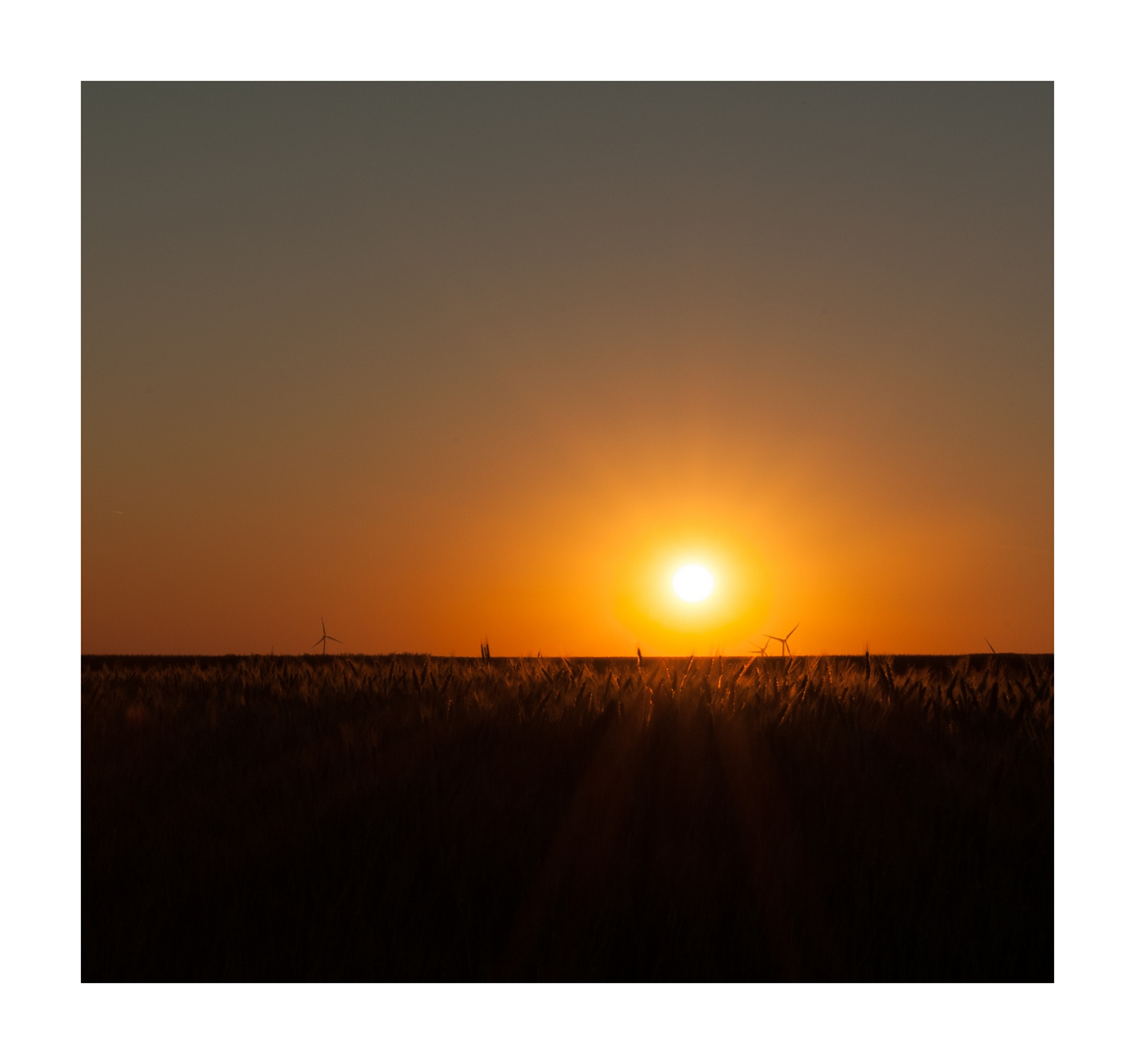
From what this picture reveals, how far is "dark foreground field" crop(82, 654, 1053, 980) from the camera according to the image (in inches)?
137

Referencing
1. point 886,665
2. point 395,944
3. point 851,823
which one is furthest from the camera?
point 886,665

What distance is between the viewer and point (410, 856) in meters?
3.68

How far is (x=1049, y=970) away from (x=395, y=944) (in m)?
2.07

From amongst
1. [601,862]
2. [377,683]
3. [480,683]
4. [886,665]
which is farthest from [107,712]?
[886,665]

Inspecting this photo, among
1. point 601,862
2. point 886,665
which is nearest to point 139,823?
point 601,862

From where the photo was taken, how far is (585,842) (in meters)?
3.72

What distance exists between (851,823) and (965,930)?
19.0 inches

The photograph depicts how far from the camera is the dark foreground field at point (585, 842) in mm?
3486
